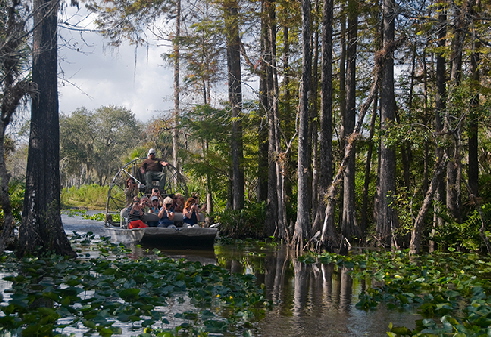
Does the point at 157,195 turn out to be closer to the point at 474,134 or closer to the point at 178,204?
the point at 178,204

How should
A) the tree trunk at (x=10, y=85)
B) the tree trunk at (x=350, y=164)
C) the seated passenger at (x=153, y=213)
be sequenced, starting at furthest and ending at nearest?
the tree trunk at (x=350, y=164) → the seated passenger at (x=153, y=213) → the tree trunk at (x=10, y=85)

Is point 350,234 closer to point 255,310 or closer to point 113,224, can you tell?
point 113,224

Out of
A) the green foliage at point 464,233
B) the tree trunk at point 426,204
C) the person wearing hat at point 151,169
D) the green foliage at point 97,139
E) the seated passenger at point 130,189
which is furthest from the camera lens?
the green foliage at point 97,139

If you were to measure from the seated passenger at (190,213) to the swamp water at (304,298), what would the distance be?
136cm

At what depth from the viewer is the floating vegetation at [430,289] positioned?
7.01 meters

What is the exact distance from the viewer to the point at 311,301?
980 centimetres

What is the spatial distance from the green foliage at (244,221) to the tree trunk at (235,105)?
77 cm

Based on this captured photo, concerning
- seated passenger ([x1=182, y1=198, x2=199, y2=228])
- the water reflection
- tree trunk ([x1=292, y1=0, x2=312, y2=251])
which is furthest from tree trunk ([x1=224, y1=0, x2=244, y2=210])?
the water reflection

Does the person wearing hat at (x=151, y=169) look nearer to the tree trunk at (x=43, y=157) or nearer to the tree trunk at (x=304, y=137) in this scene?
the tree trunk at (x=304, y=137)

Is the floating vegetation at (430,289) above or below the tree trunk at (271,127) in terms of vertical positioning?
below

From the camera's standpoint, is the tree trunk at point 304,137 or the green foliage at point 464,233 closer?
the green foliage at point 464,233

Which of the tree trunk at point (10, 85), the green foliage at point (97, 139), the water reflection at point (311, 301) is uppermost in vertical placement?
the green foliage at point (97, 139)

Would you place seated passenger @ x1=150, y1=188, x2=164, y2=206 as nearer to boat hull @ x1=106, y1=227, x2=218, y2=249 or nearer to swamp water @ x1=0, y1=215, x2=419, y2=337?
boat hull @ x1=106, y1=227, x2=218, y2=249

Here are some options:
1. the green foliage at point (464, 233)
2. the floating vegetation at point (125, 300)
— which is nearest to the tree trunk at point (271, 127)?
the green foliage at point (464, 233)
